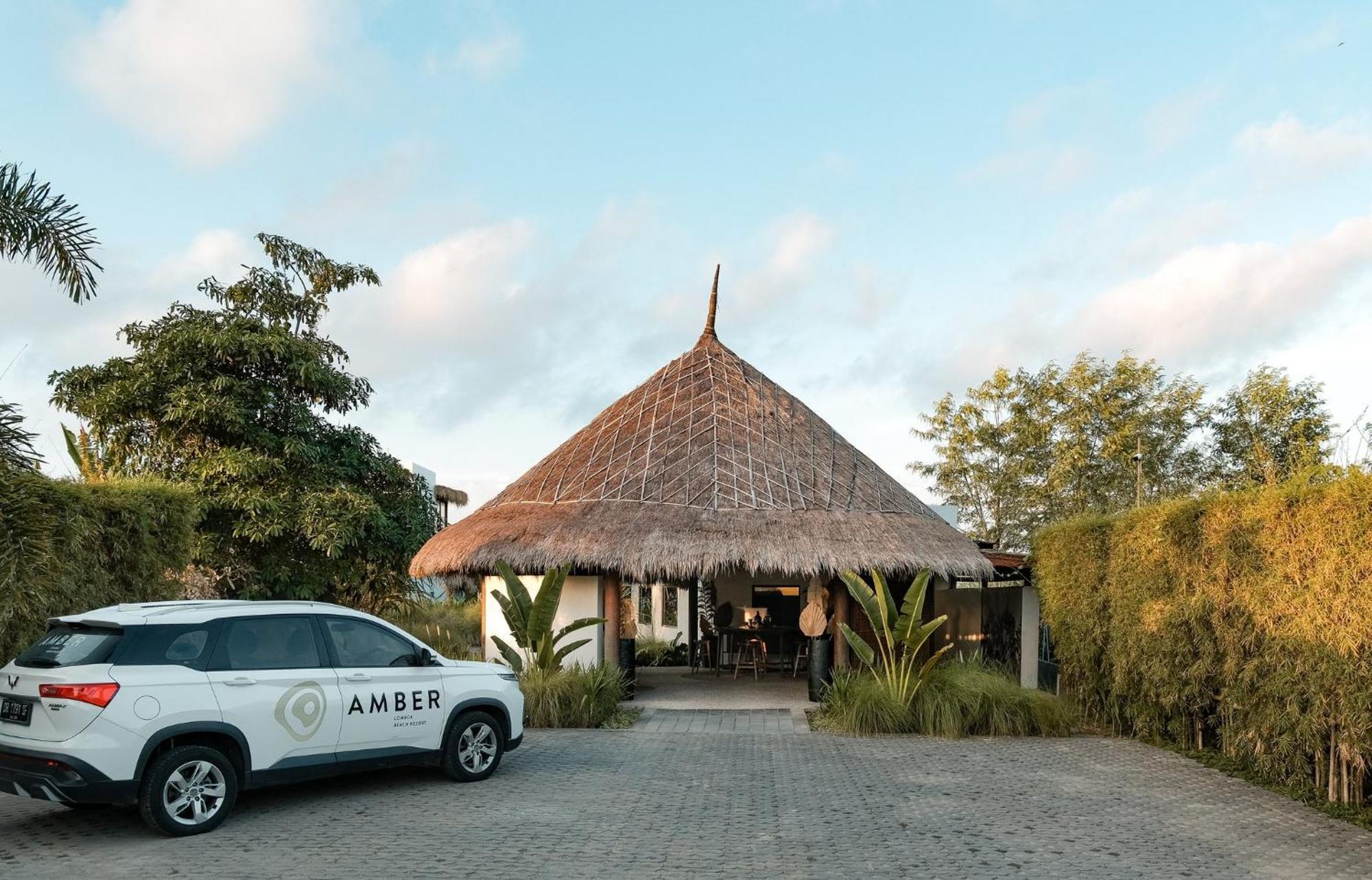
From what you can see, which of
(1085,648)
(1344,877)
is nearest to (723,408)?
(1085,648)

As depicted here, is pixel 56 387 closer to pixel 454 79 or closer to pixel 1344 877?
pixel 454 79

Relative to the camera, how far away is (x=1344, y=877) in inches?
274

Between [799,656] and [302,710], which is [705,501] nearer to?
[799,656]

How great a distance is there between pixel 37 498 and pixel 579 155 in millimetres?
7994

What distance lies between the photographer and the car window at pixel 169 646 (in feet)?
24.1

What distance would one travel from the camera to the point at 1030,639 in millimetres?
17234

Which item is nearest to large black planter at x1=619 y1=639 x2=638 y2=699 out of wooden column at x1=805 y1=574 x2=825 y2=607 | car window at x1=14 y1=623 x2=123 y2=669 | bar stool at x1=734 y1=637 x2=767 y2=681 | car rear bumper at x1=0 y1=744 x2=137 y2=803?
wooden column at x1=805 y1=574 x2=825 y2=607

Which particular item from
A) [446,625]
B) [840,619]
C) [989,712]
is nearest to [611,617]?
[840,619]

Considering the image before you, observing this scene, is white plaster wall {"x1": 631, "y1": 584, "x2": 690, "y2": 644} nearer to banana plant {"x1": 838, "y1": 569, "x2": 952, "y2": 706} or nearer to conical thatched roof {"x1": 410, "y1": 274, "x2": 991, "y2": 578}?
conical thatched roof {"x1": 410, "y1": 274, "x2": 991, "y2": 578}

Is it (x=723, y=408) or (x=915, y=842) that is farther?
(x=723, y=408)

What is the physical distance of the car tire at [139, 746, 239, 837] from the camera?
286 inches

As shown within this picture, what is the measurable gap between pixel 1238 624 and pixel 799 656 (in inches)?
423

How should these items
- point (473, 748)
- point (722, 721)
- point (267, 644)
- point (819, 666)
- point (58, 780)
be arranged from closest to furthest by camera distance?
point (58, 780) < point (267, 644) < point (473, 748) < point (722, 721) < point (819, 666)

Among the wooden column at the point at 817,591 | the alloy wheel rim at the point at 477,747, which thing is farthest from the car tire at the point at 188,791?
the wooden column at the point at 817,591
